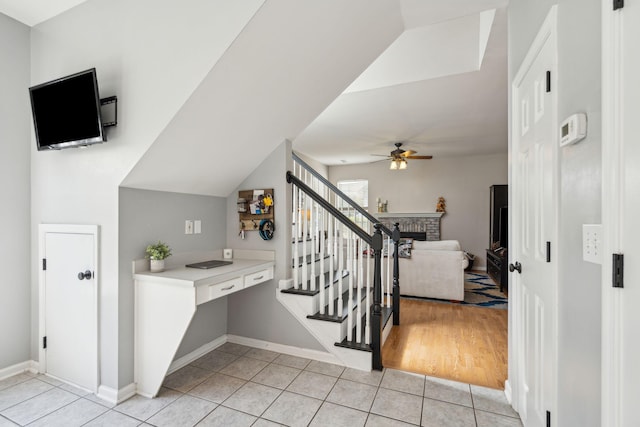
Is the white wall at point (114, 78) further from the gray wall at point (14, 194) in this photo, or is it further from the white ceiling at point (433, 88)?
the white ceiling at point (433, 88)

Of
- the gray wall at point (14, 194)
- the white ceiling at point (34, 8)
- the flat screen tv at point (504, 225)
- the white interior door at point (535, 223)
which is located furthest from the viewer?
the flat screen tv at point (504, 225)

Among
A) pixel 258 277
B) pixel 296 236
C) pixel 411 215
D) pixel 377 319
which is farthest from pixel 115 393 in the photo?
pixel 411 215

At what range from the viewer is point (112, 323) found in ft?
6.73

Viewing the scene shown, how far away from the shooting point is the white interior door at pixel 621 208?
759 mm

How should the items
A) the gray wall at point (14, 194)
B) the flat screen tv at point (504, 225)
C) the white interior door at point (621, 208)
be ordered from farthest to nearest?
the flat screen tv at point (504, 225)
the gray wall at point (14, 194)
the white interior door at point (621, 208)

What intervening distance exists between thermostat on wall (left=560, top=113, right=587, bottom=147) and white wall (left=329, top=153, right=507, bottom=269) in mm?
7013

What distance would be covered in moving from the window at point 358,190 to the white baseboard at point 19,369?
7177mm

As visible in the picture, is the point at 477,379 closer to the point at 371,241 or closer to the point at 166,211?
the point at 371,241

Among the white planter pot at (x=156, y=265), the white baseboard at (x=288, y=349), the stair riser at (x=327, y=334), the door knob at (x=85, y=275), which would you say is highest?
the white planter pot at (x=156, y=265)

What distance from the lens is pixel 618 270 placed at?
82 cm

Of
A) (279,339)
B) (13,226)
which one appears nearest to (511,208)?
(279,339)

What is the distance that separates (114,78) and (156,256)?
1272 millimetres

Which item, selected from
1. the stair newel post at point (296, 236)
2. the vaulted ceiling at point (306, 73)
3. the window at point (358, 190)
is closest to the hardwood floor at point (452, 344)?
the stair newel post at point (296, 236)

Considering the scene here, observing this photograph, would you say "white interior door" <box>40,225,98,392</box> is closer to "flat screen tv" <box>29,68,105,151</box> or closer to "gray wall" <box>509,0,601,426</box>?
"flat screen tv" <box>29,68,105,151</box>
